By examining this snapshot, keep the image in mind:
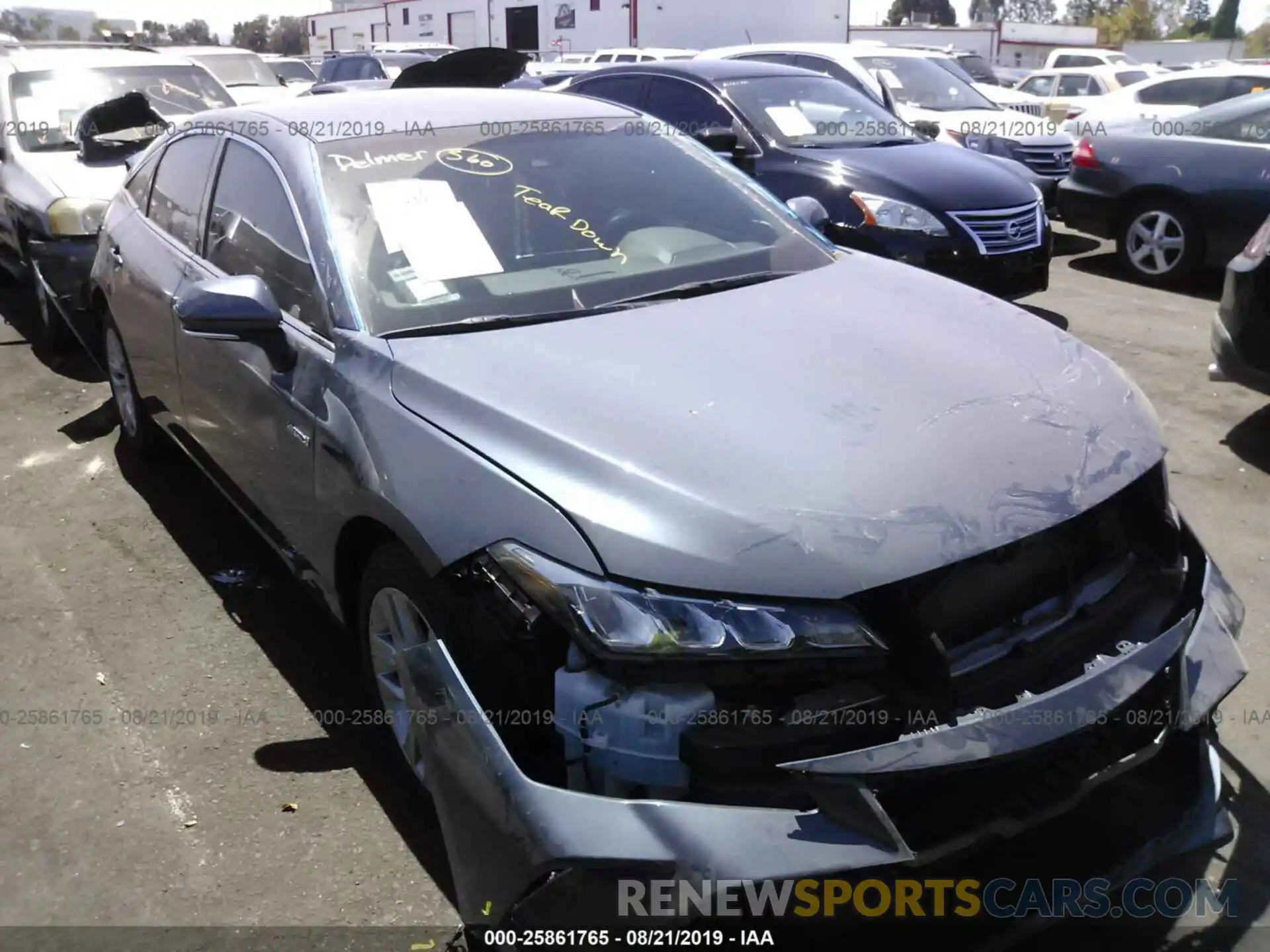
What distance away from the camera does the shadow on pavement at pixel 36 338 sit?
6766mm

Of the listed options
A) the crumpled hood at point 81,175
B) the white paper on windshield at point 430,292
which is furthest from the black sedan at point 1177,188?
the crumpled hood at point 81,175

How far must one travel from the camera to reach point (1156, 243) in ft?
27.1

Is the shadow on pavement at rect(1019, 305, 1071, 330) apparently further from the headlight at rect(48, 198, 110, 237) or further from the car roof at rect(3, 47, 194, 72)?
the car roof at rect(3, 47, 194, 72)

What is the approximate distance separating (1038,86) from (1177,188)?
1277 centimetres

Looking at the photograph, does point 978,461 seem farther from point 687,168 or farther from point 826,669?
point 687,168

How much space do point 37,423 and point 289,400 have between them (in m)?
3.67

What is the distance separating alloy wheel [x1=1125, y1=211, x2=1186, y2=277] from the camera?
8125 millimetres

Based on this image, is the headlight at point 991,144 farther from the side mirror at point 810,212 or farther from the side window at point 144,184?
the side window at point 144,184

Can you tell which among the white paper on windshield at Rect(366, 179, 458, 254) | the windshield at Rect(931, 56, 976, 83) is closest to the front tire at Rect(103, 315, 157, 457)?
the white paper on windshield at Rect(366, 179, 458, 254)

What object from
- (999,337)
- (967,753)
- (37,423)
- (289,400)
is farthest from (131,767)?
(37,423)

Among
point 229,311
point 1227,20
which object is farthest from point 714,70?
point 1227,20

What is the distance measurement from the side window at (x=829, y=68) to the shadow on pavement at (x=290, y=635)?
7.07 metres

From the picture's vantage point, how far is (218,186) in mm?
3793

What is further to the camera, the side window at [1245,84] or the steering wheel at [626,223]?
the side window at [1245,84]
